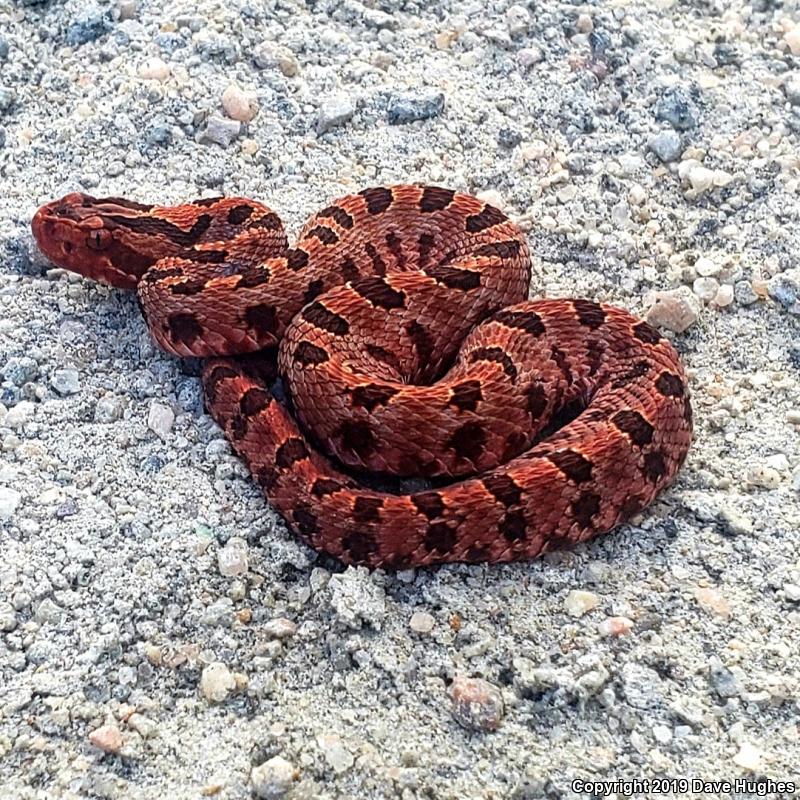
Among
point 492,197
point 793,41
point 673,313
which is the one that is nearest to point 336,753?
point 673,313

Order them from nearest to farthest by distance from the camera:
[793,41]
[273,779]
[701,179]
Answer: [273,779]
[701,179]
[793,41]

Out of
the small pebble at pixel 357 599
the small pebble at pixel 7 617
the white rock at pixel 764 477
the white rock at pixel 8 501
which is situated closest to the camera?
the small pebble at pixel 7 617

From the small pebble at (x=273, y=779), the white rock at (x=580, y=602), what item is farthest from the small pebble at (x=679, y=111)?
the small pebble at (x=273, y=779)

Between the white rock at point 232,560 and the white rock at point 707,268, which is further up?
the white rock at point 707,268

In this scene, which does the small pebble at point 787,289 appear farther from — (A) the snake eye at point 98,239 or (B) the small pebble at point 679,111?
(A) the snake eye at point 98,239

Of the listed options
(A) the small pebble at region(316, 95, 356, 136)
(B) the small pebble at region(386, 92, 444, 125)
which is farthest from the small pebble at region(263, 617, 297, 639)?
(B) the small pebble at region(386, 92, 444, 125)

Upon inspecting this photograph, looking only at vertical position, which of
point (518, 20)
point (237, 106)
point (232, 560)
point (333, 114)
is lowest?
point (232, 560)

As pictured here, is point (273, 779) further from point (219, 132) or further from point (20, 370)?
point (219, 132)

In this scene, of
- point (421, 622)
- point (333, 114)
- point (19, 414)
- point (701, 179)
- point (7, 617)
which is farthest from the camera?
point (333, 114)
